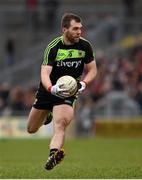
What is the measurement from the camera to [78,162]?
18250 mm

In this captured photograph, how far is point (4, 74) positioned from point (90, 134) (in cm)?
697

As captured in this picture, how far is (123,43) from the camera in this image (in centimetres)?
3722

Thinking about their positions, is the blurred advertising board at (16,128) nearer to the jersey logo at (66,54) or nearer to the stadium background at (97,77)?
the stadium background at (97,77)

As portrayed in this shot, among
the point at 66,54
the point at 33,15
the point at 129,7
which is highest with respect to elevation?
the point at 129,7

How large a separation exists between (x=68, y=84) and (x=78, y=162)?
16.7 feet

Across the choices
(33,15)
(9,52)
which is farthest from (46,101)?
(9,52)

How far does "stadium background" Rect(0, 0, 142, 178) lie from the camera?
31.9 metres

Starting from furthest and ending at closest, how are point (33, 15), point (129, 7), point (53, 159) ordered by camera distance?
1. point (129, 7)
2. point (33, 15)
3. point (53, 159)

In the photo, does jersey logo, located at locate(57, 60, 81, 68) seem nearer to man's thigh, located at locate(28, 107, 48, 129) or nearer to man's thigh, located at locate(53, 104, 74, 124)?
man's thigh, located at locate(53, 104, 74, 124)

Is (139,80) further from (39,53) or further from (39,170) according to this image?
(39,170)

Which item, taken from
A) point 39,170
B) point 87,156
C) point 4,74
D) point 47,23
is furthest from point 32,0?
point 39,170

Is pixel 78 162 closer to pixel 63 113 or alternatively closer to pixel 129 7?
pixel 63 113

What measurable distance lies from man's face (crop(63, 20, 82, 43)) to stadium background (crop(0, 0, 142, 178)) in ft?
31.9

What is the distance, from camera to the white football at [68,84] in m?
13.4
